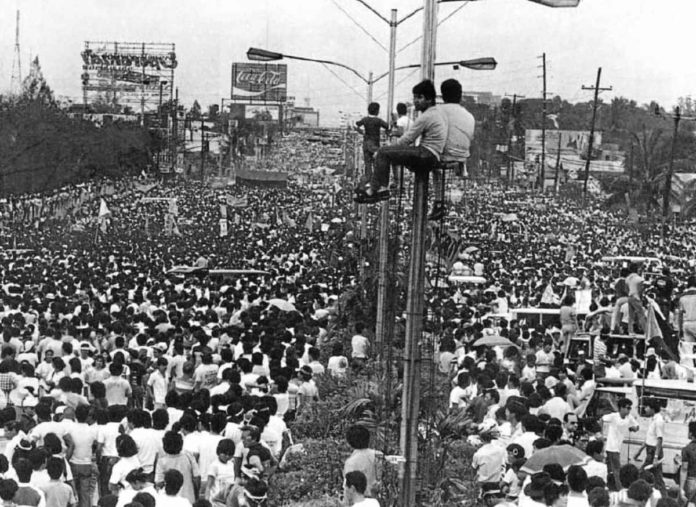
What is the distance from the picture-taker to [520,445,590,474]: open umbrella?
10250 millimetres

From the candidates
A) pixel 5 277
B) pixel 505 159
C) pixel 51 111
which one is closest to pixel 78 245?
pixel 5 277

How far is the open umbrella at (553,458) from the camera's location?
1025cm

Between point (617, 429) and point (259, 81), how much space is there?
116193mm

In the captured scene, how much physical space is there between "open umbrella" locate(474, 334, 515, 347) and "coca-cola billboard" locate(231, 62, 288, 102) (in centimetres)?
10810

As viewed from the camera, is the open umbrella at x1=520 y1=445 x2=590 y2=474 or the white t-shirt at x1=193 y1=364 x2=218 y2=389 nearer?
the open umbrella at x1=520 y1=445 x2=590 y2=474

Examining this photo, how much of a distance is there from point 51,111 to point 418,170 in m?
66.7

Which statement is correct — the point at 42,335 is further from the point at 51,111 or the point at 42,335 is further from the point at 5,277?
the point at 51,111

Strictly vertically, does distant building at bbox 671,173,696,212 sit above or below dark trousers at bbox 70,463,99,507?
below

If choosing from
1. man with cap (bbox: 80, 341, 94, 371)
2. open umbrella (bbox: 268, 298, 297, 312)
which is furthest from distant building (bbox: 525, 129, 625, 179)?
man with cap (bbox: 80, 341, 94, 371)

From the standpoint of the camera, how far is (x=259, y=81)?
12694 cm

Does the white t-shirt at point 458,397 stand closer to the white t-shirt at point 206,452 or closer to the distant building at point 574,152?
the white t-shirt at point 206,452

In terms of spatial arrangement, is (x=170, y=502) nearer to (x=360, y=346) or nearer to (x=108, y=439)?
(x=108, y=439)

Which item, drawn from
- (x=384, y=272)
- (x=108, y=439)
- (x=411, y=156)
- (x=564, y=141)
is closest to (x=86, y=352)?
(x=384, y=272)

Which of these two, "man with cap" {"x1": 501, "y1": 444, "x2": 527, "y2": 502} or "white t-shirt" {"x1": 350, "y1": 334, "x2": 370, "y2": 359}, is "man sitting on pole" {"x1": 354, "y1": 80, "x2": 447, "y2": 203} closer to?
"man with cap" {"x1": 501, "y1": 444, "x2": 527, "y2": 502}
